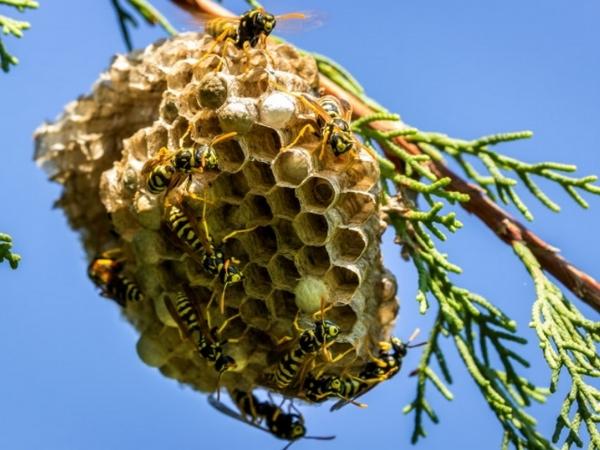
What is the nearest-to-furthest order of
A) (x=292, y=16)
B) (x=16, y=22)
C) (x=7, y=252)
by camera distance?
1. (x=7, y=252)
2. (x=16, y=22)
3. (x=292, y=16)

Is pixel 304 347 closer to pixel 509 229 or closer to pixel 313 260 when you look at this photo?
pixel 313 260

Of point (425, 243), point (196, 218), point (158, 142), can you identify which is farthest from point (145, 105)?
point (425, 243)

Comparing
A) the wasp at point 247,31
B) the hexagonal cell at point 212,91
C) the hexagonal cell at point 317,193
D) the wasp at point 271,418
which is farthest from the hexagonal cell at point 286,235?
the wasp at point 271,418

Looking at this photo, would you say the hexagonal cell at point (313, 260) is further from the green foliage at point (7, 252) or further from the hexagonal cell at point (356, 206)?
the green foliage at point (7, 252)

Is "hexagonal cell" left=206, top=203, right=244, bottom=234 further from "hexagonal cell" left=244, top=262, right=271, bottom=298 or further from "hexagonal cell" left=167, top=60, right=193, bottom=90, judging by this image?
"hexagonal cell" left=167, top=60, right=193, bottom=90

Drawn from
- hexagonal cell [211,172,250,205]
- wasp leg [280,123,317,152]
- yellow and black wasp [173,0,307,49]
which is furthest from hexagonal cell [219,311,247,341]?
yellow and black wasp [173,0,307,49]

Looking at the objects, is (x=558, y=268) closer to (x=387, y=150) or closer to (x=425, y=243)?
(x=425, y=243)

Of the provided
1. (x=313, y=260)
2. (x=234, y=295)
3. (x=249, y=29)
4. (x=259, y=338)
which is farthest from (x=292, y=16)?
(x=259, y=338)
